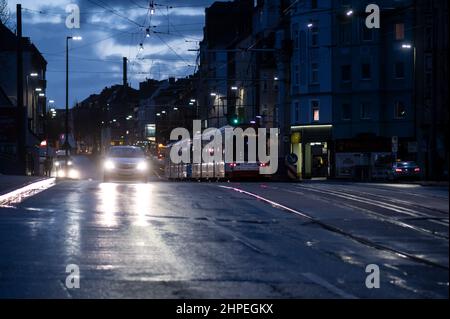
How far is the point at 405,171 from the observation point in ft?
185

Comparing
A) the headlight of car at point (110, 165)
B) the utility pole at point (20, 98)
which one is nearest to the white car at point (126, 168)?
the headlight of car at point (110, 165)

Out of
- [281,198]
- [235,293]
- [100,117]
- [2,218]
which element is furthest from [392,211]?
[100,117]

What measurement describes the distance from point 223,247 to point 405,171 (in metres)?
43.6

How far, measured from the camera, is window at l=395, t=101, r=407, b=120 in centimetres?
6456

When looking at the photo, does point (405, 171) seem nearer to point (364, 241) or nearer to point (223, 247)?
point (364, 241)

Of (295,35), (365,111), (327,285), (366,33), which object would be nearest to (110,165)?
(327,285)

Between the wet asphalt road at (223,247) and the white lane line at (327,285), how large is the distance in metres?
0.01

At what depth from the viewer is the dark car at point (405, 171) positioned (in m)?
55.9

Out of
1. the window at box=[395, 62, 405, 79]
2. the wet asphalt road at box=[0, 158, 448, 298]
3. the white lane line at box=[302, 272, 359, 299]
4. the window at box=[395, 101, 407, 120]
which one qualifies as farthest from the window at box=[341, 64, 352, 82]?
the white lane line at box=[302, 272, 359, 299]

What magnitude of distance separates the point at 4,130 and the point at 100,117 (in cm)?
13995

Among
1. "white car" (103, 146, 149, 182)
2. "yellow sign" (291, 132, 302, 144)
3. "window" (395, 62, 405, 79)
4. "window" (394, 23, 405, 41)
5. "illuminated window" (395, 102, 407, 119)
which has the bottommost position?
"white car" (103, 146, 149, 182)

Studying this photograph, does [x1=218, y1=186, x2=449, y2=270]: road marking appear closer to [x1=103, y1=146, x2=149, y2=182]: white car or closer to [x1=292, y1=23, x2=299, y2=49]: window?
[x1=103, y1=146, x2=149, y2=182]: white car

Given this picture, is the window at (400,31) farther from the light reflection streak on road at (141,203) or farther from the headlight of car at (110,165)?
the light reflection streak on road at (141,203)

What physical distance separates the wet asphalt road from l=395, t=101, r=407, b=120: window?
40292mm
